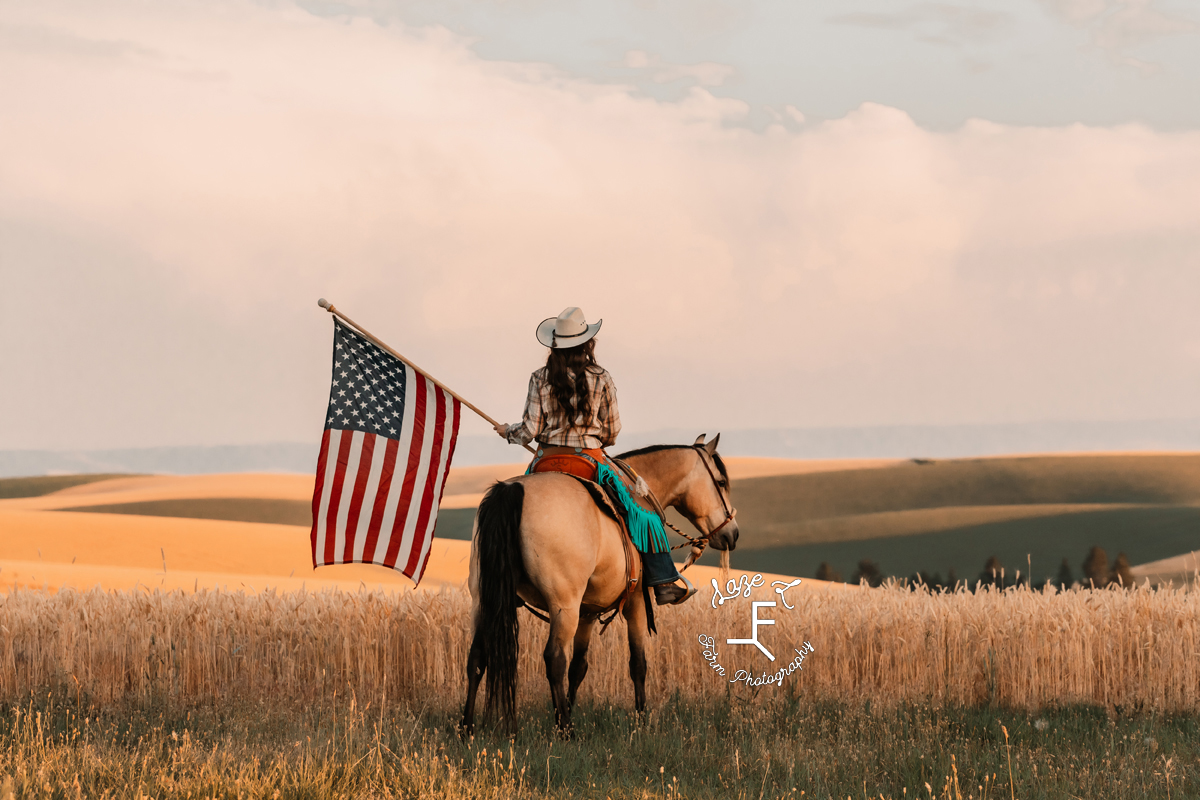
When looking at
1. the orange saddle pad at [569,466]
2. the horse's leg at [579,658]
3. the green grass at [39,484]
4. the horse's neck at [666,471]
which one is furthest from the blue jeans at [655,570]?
the green grass at [39,484]

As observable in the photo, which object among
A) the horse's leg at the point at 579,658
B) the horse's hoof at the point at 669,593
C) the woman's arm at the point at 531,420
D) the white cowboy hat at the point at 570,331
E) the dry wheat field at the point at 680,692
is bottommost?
the dry wheat field at the point at 680,692

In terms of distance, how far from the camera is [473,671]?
26.5 ft

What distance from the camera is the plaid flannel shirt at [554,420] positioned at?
342 inches

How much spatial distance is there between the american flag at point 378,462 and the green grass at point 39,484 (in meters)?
67.7

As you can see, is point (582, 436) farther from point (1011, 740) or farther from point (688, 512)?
point (1011, 740)

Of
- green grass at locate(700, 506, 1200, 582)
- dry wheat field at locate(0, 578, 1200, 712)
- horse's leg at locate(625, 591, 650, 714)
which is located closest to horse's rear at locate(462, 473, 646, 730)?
horse's leg at locate(625, 591, 650, 714)

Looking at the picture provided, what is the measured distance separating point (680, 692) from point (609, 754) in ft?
9.81

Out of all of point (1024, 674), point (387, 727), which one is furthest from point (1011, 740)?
point (387, 727)

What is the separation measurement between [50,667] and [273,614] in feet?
7.39

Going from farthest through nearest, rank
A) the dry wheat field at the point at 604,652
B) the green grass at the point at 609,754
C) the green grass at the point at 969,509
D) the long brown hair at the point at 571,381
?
the green grass at the point at 969,509, the dry wheat field at the point at 604,652, the long brown hair at the point at 571,381, the green grass at the point at 609,754

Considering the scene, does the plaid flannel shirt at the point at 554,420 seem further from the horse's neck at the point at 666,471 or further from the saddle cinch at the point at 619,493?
the horse's neck at the point at 666,471

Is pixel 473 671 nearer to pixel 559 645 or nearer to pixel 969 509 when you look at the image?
pixel 559 645

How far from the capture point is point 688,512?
9.97 meters

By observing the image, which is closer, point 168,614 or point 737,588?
point 168,614
